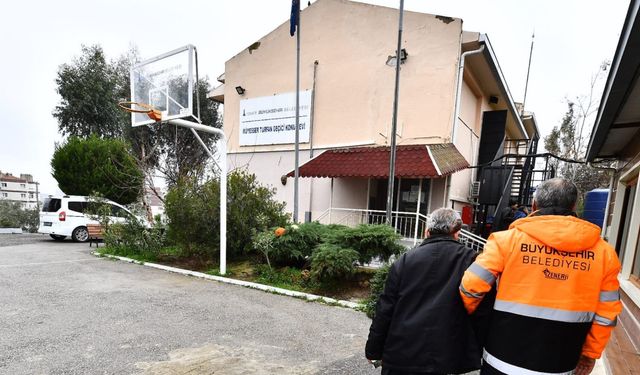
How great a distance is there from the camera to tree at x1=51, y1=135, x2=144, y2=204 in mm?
14414

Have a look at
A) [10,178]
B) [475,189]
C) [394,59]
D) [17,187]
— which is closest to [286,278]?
[394,59]

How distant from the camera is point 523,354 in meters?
1.57

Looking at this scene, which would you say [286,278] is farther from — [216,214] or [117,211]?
[117,211]

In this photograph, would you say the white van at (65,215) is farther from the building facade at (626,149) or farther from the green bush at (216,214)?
the building facade at (626,149)

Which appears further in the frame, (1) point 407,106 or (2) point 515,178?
(2) point 515,178

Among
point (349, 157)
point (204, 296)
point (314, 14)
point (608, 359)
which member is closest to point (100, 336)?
point (204, 296)

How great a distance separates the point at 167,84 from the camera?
698 cm

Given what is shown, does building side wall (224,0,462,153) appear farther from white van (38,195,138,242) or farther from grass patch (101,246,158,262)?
white van (38,195,138,242)

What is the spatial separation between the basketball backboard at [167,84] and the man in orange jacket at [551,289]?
6371 mm

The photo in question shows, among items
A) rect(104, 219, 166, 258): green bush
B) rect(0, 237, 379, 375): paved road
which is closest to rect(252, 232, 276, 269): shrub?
rect(0, 237, 379, 375): paved road

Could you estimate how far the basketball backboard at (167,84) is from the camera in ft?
21.6

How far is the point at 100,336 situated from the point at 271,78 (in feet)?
33.4

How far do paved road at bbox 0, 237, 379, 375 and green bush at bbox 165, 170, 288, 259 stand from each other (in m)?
1.40

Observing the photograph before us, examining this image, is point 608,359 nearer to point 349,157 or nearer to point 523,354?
point 523,354
